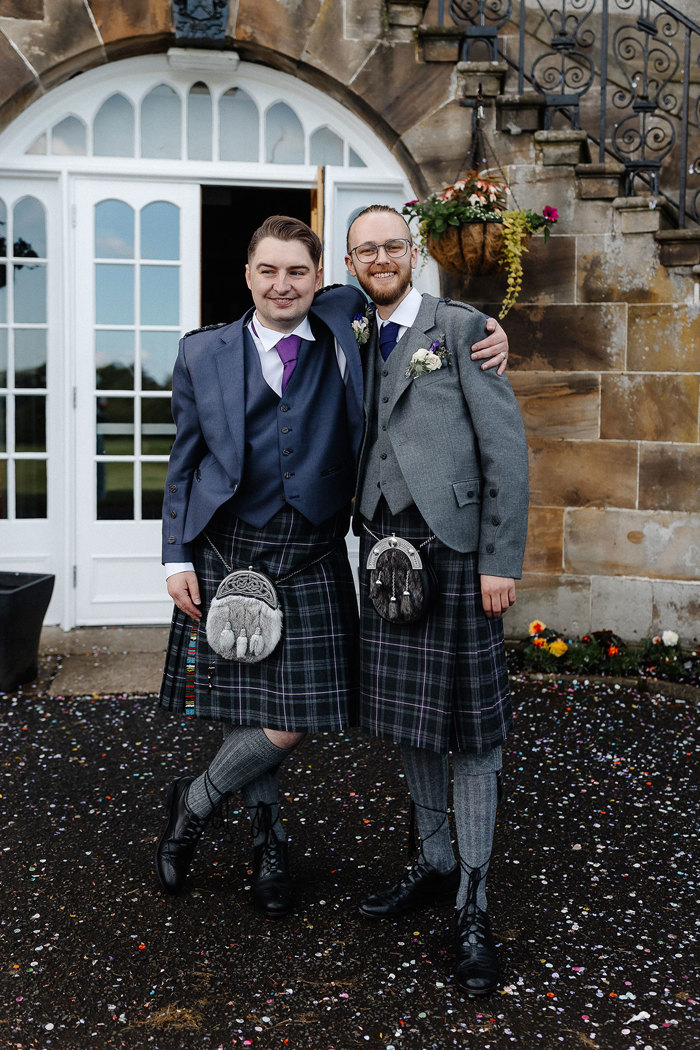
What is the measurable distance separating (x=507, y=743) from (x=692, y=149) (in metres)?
3.84

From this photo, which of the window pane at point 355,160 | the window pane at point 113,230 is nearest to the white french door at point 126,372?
the window pane at point 113,230

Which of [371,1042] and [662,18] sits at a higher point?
[662,18]

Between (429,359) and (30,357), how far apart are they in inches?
146

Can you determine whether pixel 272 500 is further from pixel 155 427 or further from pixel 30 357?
pixel 30 357

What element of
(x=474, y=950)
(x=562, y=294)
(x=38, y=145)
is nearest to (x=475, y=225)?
(x=562, y=294)

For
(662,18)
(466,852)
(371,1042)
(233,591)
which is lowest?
(371,1042)

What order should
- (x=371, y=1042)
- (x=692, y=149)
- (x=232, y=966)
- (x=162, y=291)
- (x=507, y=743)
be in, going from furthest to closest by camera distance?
(x=692, y=149)
(x=162, y=291)
(x=507, y=743)
(x=232, y=966)
(x=371, y=1042)

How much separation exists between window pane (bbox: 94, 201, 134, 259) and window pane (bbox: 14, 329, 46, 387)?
543 millimetres

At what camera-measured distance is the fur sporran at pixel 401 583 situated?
7.72 feet

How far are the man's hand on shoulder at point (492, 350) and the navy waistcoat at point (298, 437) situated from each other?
1.17ft

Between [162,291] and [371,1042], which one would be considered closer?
[371,1042]

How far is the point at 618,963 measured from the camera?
2.45m

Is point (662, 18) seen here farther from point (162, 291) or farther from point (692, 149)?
point (162, 291)

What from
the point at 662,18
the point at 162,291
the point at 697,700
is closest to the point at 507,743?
the point at 697,700
